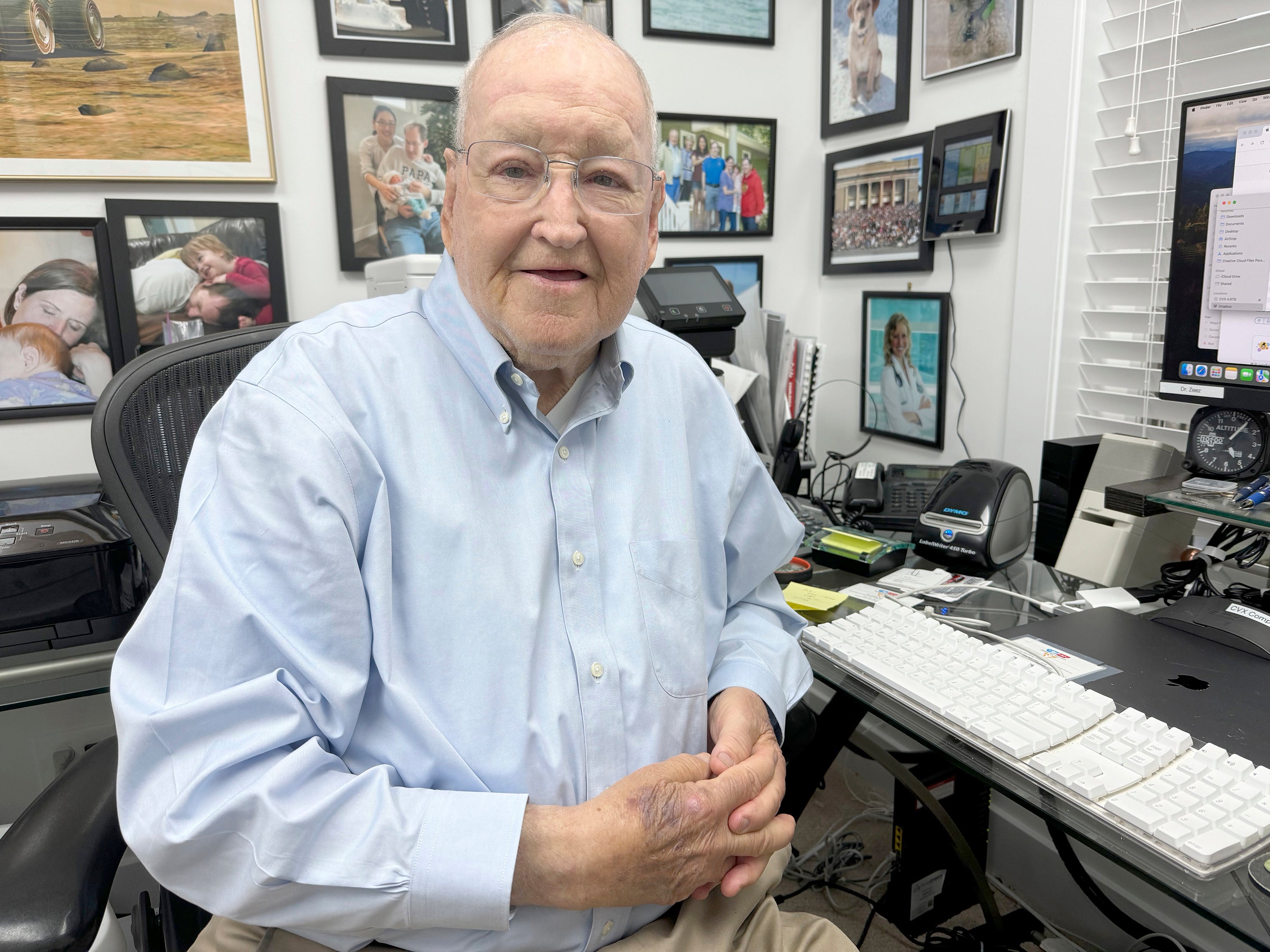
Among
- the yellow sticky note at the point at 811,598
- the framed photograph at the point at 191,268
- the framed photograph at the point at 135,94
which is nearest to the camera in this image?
the yellow sticky note at the point at 811,598

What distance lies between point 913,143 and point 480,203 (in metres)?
1.50

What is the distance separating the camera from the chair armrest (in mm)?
685

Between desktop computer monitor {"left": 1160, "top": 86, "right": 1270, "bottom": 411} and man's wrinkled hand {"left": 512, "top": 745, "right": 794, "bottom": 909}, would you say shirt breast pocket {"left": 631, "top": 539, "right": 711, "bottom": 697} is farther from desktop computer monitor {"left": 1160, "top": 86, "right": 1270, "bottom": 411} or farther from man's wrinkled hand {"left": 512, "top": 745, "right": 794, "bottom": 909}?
desktop computer monitor {"left": 1160, "top": 86, "right": 1270, "bottom": 411}

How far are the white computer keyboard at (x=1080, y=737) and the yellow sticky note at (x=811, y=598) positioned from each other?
13cm

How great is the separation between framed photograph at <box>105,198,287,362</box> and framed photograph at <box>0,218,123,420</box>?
0.11ft

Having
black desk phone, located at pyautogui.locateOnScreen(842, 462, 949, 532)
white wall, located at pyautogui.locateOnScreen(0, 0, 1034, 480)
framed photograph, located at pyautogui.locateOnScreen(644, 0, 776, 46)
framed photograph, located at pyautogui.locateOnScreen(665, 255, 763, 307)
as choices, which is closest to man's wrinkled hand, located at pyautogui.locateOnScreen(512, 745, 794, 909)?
black desk phone, located at pyautogui.locateOnScreen(842, 462, 949, 532)

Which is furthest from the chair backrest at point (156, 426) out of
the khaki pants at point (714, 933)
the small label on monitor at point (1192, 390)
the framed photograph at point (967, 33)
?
the framed photograph at point (967, 33)

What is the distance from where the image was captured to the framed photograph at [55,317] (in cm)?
174

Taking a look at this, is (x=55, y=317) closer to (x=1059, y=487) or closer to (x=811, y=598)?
(x=811, y=598)

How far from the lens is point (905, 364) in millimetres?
2160

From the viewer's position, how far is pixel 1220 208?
1.23 meters

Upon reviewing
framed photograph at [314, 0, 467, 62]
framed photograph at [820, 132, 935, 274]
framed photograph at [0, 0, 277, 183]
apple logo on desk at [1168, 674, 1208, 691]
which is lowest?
apple logo on desk at [1168, 674, 1208, 691]

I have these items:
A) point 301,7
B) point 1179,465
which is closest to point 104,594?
point 301,7

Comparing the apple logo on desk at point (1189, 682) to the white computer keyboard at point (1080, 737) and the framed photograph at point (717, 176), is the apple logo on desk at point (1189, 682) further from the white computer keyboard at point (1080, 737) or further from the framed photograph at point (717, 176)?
the framed photograph at point (717, 176)
